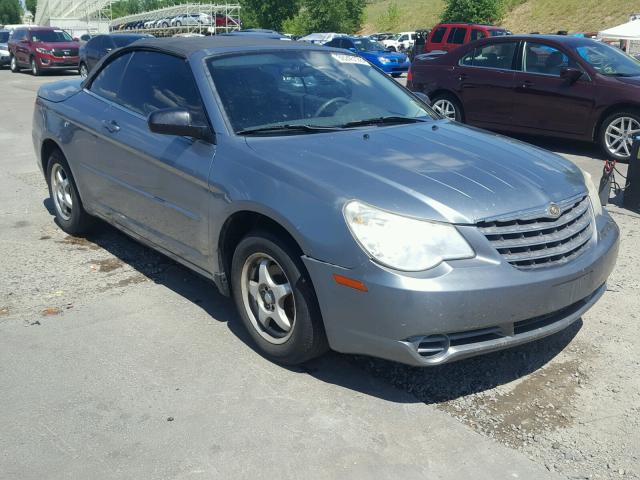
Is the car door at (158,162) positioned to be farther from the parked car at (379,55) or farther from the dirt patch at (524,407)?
the parked car at (379,55)

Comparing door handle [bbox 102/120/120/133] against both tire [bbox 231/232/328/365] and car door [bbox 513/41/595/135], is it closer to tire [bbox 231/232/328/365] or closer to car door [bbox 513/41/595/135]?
tire [bbox 231/232/328/365]

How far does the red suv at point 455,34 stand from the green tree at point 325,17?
2878cm

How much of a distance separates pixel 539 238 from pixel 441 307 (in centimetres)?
67

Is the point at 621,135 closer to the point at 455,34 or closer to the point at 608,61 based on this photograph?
the point at 608,61

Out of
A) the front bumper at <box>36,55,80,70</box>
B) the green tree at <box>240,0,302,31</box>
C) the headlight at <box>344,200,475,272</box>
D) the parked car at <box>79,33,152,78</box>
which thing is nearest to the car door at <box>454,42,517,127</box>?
the headlight at <box>344,200,475,272</box>

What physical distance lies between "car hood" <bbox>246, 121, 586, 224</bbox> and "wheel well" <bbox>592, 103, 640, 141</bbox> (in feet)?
19.0

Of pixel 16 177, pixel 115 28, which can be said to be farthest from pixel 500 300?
pixel 115 28

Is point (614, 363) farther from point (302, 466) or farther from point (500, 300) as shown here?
point (302, 466)

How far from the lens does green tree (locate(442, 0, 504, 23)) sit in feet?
156

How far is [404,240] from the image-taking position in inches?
127

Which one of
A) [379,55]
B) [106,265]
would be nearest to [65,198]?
[106,265]

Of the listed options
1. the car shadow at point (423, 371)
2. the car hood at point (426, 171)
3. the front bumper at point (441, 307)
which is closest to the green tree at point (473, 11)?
the car hood at point (426, 171)

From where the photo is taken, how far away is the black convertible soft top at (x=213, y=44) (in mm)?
4652

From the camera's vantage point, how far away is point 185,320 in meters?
4.46
